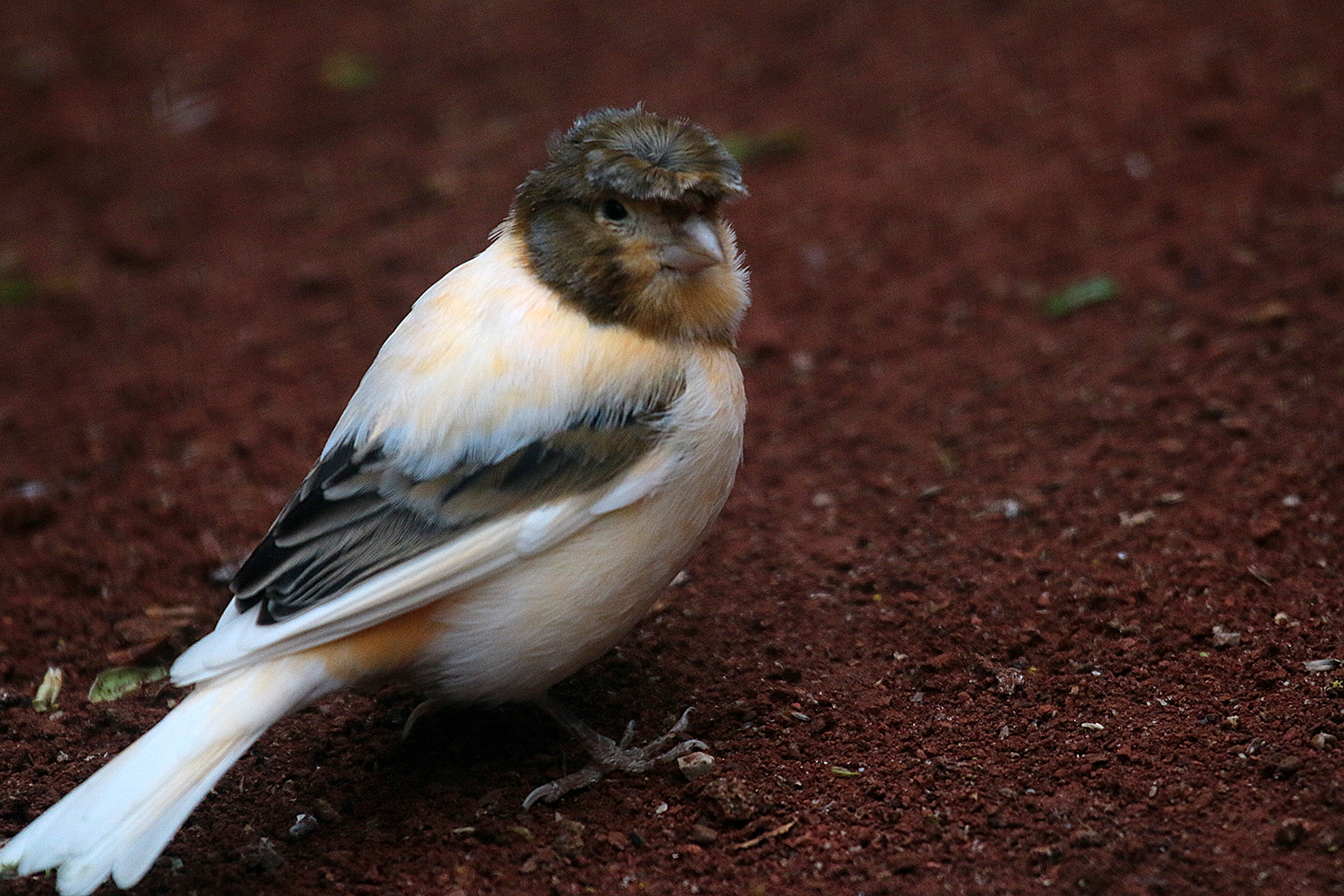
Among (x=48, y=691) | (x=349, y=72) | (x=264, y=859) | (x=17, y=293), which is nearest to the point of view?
(x=264, y=859)

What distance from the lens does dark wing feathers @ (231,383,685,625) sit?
2971mm

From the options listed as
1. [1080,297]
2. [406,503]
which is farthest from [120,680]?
[1080,297]

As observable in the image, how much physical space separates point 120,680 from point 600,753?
1463 millimetres

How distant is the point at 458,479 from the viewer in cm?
302

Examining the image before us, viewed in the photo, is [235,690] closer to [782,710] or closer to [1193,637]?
[782,710]

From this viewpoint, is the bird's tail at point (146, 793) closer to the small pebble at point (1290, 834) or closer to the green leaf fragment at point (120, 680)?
the green leaf fragment at point (120, 680)

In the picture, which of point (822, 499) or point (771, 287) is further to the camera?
point (771, 287)

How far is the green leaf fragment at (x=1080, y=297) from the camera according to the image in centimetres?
532

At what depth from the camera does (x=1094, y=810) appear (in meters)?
2.90

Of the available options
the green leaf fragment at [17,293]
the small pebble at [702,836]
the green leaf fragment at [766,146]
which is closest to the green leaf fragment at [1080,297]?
the green leaf fragment at [766,146]

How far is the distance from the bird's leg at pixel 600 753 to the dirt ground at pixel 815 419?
0.05 m

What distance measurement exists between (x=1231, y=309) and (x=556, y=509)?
10.5 ft

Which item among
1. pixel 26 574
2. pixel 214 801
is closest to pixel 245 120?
pixel 26 574

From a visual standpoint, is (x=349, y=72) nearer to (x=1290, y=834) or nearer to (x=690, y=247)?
(x=690, y=247)
